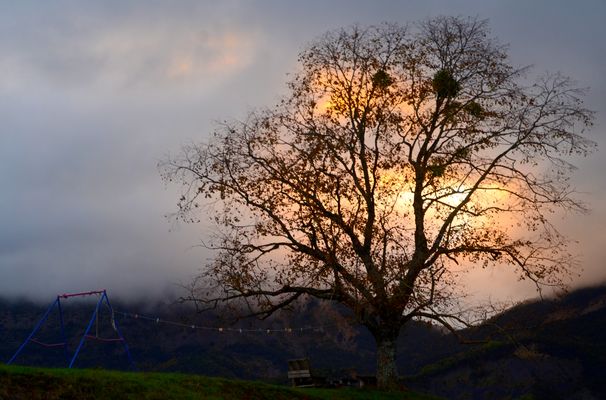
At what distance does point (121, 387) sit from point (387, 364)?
Answer: 16255 mm

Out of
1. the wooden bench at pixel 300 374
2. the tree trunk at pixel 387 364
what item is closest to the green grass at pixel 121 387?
the tree trunk at pixel 387 364

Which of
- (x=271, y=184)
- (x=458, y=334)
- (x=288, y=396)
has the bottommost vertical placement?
(x=288, y=396)

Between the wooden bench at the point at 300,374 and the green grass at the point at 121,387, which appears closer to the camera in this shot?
the green grass at the point at 121,387

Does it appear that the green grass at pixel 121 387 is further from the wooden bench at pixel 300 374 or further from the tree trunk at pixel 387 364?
the wooden bench at pixel 300 374

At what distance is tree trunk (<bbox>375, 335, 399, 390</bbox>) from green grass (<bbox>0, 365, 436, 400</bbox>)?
503 centimetres

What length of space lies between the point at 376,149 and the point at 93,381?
19414 millimetres

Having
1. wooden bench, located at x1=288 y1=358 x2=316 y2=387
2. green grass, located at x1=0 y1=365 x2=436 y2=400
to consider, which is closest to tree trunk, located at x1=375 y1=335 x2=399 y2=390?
wooden bench, located at x1=288 y1=358 x2=316 y2=387

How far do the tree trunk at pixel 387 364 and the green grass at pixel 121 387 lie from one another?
16.5 ft

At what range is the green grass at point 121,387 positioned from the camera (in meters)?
21.2

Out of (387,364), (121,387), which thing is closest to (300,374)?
(387,364)

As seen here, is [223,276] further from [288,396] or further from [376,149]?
[376,149]

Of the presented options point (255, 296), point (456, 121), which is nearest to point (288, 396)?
point (255, 296)

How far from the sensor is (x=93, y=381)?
23.0 metres

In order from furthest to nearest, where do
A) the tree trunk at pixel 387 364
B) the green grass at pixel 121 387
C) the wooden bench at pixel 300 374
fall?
the wooden bench at pixel 300 374
the tree trunk at pixel 387 364
the green grass at pixel 121 387
